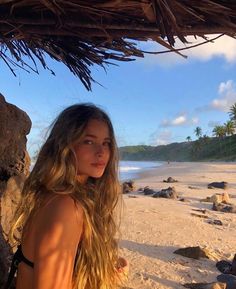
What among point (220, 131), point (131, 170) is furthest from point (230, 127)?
point (131, 170)

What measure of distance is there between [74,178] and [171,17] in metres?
0.85

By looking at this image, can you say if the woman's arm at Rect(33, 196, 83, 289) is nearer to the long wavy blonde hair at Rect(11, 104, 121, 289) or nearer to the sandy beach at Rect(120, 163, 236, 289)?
the long wavy blonde hair at Rect(11, 104, 121, 289)

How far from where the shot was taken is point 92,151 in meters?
1.91

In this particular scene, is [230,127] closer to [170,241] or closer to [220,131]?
[220,131]

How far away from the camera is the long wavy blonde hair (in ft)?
5.77

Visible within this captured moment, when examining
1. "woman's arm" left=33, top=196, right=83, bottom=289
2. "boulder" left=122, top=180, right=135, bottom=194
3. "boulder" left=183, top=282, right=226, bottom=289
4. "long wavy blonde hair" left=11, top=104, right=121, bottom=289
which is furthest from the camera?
"boulder" left=122, top=180, right=135, bottom=194

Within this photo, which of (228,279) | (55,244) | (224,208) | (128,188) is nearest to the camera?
(55,244)

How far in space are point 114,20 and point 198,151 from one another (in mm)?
72596

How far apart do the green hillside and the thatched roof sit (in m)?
38.4

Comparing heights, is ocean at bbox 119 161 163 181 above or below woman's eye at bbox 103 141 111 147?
below

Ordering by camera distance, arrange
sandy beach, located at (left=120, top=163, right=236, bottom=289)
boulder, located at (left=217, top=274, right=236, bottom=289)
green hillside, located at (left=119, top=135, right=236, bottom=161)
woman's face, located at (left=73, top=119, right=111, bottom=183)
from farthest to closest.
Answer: green hillside, located at (left=119, top=135, right=236, bottom=161) < sandy beach, located at (left=120, top=163, right=236, bottom=289) < boulder, located at (left=217, top=274, right=236, bottom=289) < woman's face, located at (left=73, top=119, right=111, bottom=183)

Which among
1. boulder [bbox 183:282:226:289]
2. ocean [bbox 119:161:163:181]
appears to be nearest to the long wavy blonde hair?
boulder [bbox 183:282:226:289]

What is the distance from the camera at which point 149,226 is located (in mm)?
6383

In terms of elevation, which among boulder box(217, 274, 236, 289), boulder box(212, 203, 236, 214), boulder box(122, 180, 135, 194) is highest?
boulder box(122, 180, 135, 194)
